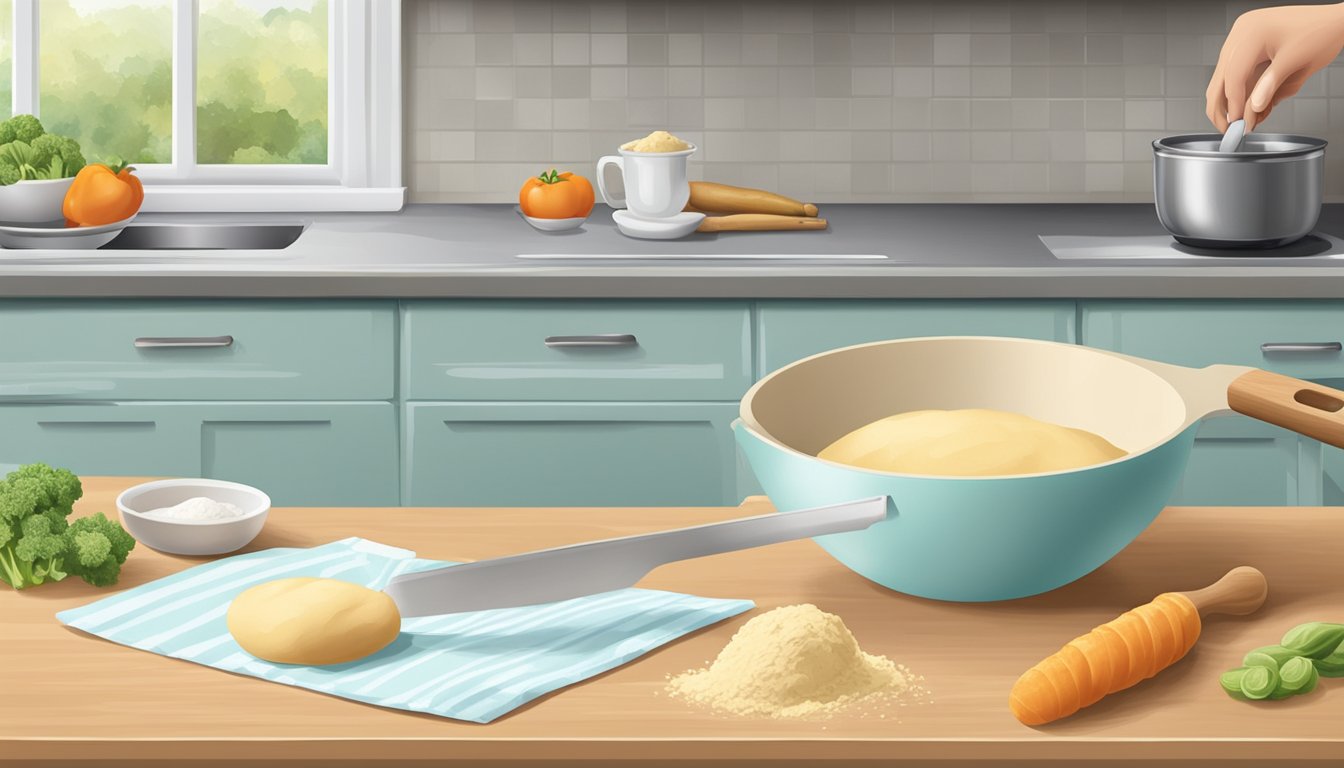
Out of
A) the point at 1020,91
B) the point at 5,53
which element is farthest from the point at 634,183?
the point at 5,53

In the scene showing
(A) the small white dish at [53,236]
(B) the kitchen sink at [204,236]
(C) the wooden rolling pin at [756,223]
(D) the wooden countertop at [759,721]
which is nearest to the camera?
(D) the wooden countertop at [759,721]

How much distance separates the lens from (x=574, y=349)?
102 inches

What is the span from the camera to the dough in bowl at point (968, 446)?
41.4 inches

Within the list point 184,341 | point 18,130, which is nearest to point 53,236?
point 18,130

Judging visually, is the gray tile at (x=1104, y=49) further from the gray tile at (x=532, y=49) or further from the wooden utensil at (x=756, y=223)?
the gray tile at (x=532, y=49)

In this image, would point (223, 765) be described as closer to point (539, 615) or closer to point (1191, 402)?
point (539, 615)

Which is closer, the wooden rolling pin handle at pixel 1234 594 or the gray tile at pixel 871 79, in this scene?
the wooden rolling pin handle at pixel 1234 594

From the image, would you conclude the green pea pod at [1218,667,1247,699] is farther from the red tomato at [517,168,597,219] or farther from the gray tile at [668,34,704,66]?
the gray tile at [668,34,704,66]

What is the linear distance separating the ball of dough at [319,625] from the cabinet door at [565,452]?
1596 mm

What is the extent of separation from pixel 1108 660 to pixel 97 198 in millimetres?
2302

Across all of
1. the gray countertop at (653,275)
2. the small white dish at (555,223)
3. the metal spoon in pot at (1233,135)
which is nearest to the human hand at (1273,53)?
the metal spoon in pot at (1233,135)

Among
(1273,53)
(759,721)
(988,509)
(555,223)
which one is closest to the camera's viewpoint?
(759,721)

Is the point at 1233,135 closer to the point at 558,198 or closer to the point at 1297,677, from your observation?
the point at 558,198

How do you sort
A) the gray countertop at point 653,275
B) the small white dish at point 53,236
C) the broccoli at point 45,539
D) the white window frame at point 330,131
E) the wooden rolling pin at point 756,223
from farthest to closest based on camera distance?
the white window frame at point 330,131 < the wooden rolling pin at point 756,223 < the small white dish at point 53,236 < the gray countertop at point 653,275 < the broccoli at point 45,539
